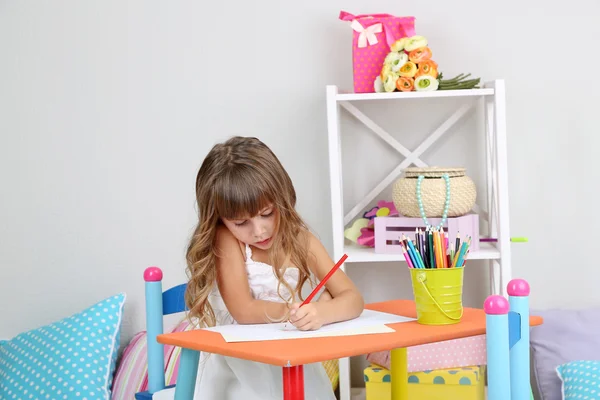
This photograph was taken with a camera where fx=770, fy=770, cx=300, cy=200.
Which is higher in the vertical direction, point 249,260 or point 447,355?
point 249,260

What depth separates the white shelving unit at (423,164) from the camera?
192 cm

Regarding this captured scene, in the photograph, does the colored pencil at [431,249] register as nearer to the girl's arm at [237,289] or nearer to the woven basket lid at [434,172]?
the girl's arm at [237,289]

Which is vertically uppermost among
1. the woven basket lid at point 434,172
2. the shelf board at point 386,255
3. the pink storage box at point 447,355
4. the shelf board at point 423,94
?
the shelf board at point 423,94

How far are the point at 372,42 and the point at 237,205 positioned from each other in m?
0.77

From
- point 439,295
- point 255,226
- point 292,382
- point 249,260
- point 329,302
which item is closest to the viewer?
point 292,382

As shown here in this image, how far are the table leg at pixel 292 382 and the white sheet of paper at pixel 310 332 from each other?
136 mm

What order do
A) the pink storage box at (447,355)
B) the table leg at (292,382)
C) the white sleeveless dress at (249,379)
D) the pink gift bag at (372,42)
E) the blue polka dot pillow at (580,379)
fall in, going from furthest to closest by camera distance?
the pink gift bag at (372,42)
the pink storage box at (447,355)
the blue polka dot pillow at (580,379)
the white sleeveless dress at (249,379)
the table leg at (292,382)

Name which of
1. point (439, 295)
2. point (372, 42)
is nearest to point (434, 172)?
point (372, 42)

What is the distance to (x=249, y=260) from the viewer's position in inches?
61.7

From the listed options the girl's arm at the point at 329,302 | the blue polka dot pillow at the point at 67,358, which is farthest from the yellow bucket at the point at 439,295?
the blue polka dot pillow at the point at 67,358

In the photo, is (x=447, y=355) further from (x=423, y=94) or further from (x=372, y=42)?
(x=372, y=42)

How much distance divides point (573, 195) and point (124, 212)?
4.36ft

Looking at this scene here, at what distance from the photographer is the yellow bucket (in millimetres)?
1233

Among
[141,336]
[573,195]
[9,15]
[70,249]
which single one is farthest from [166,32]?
[573,195]
